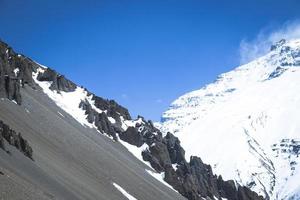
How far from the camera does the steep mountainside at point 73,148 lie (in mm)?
63844

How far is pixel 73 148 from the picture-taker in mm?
106812

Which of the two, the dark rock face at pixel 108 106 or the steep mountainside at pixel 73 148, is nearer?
the steep mountainside at pixel 73 148

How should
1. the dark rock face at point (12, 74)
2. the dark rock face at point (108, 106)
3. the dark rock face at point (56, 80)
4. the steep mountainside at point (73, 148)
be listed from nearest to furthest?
the steep mountainside at point (73, 148), the dark rock face at point (12, 74), the dark rock face at point (56, 80), the dark rock face at point (108, 106)

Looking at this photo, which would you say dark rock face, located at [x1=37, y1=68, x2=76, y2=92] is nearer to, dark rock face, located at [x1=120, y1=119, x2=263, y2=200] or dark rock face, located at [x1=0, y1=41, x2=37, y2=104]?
dark rock face, located at [x1=0, y1=41, x2=37, y2=104]

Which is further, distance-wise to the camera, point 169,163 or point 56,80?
point 169,163

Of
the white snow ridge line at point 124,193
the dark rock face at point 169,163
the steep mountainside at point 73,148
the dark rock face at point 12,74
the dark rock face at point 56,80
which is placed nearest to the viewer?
the steep mountainside at point 73,148

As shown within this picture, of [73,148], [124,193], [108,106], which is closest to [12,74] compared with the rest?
[73,148]

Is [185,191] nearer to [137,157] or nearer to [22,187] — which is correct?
[137,157]

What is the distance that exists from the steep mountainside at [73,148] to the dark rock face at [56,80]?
308 mm

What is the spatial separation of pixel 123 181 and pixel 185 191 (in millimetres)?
65830

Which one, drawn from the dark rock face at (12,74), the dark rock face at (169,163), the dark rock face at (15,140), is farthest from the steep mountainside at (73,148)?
the dark rock face at (15,140)

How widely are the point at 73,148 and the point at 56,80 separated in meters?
61.2

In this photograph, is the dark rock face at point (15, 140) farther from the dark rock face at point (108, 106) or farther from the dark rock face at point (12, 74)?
the dark rock face at point (108, 106)

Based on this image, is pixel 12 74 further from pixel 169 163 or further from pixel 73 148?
pixel 169 163
